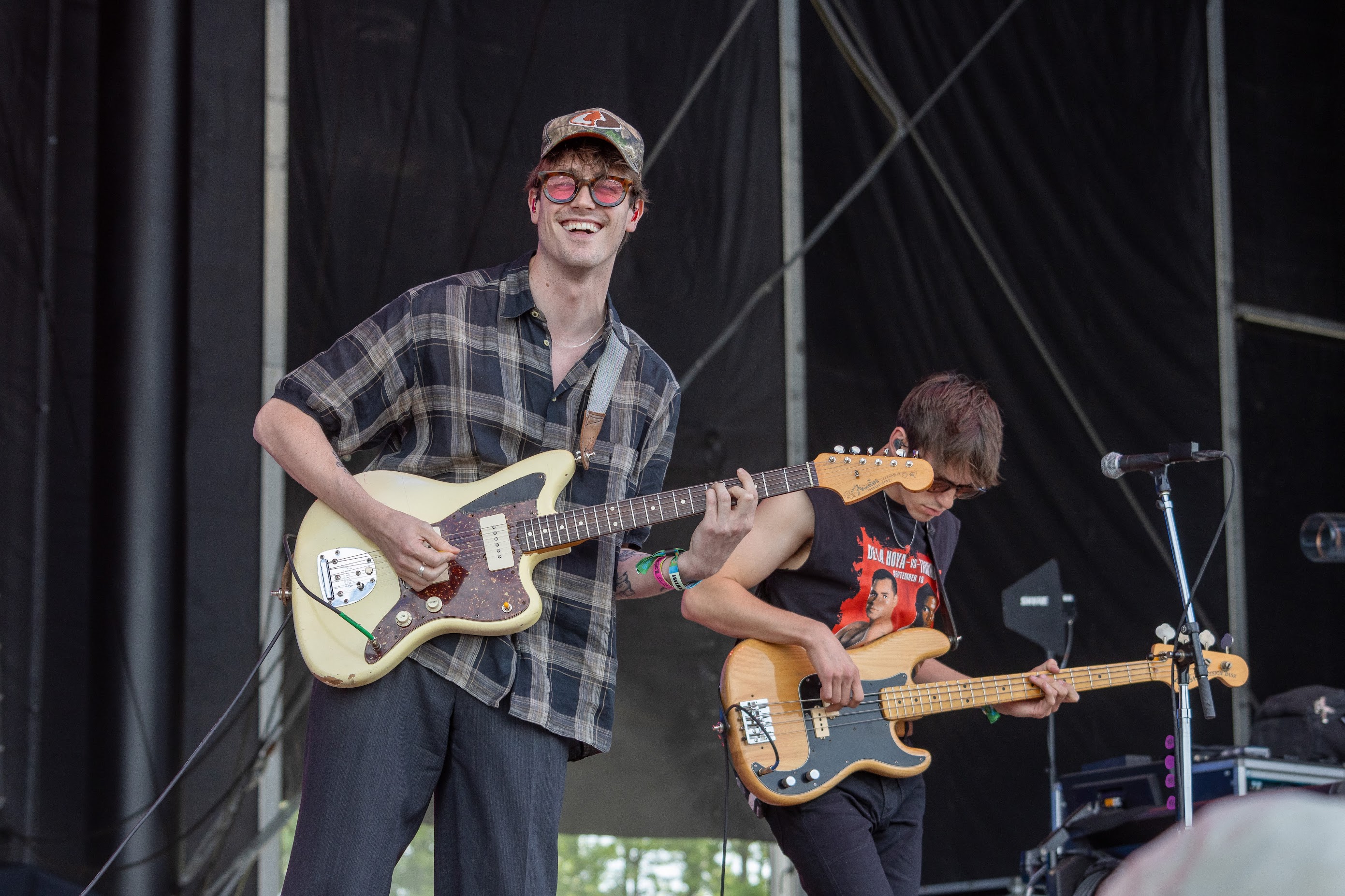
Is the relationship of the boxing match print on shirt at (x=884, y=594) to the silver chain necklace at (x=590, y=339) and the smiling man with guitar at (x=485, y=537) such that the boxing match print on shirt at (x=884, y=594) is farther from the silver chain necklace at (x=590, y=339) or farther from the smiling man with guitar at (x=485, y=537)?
the silver chain necklace at (x=590, y=339)

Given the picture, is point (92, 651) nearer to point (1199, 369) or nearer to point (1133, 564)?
point (1133, 564)

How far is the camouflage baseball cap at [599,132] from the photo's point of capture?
246 centimetres

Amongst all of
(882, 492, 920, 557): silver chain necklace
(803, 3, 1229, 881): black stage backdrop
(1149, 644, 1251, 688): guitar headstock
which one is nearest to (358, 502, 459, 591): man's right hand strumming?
(882, 492, 920, 557): silver chain necklace

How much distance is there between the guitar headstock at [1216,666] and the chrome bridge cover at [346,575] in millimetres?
2228

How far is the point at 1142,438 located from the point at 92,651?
15.0ft

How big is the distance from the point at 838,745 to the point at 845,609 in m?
0.33

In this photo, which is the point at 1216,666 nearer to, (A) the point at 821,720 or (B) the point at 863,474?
(A) the point at 821,720

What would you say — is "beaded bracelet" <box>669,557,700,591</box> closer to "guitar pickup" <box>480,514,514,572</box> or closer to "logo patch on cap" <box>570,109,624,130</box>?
"guitar pickup" <box>480,514,514,572</box>

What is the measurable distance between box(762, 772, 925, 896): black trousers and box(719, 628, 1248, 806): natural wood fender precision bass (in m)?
0.04

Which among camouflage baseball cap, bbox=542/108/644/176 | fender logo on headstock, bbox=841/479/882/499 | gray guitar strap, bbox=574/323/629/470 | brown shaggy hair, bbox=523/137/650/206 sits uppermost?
camouflage baseball cap, bbox=542/108/644/176

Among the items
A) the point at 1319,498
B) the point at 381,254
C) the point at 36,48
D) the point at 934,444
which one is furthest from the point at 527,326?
the point at 1319,498

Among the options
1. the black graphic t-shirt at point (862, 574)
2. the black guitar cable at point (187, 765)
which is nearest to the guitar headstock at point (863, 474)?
the black graphic t-shirt at point (862, 574)

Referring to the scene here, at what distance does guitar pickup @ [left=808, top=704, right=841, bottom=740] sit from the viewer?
2.99 meters

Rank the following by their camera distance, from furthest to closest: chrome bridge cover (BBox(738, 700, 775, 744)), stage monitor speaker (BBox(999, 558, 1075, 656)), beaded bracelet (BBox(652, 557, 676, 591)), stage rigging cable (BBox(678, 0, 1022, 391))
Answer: stage rigging cable (BBox(678, 0, 1022, 391))
stage monitor speaker (BBox(999, 558, 1075, 656))
chrome bridge cover (BBox(738, 700, 775, 744))
beaded bracelet (BBox(652, 557, 676, 591))
